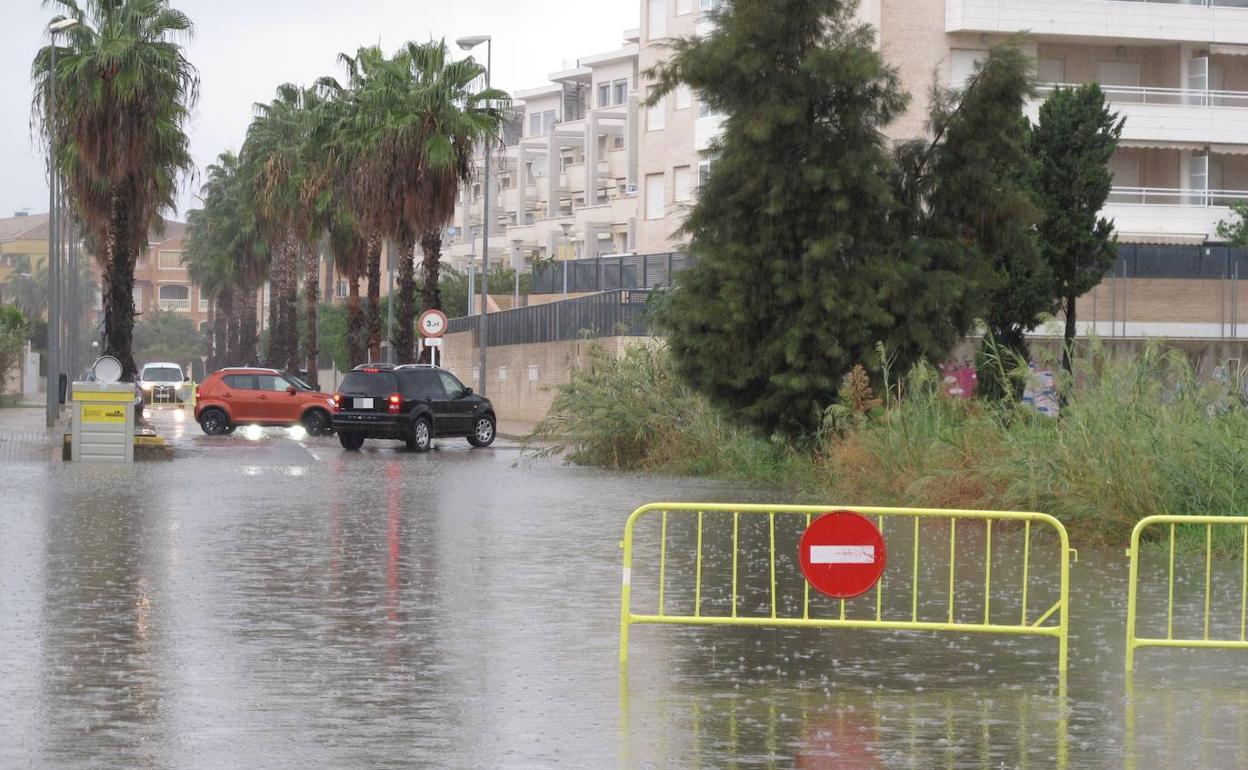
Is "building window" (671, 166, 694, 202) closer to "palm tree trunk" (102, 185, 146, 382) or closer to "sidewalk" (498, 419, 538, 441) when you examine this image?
"sidewalk" (498, 419, 538, 441)

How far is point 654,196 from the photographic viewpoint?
229ft

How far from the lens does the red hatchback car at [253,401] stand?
4616cm

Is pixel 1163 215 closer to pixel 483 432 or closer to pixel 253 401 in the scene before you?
pixel 483 432

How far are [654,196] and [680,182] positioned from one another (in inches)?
109

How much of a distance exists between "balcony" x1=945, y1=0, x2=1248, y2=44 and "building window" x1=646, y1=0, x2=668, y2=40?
502 inches

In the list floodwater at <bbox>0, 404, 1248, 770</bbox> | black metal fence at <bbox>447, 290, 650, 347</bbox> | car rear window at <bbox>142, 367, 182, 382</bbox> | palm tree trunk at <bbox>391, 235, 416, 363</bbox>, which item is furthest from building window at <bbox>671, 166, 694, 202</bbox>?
floodwater at <bbox>0, 404, 1248, 770</bbox>

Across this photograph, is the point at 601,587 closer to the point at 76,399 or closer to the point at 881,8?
the point at 76,399

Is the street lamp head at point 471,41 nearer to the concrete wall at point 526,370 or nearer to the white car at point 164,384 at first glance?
the concrete wall at point 526,370

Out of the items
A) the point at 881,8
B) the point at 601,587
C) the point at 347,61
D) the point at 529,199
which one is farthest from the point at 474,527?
the point at 529,199

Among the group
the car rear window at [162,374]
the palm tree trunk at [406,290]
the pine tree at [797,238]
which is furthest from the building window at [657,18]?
the pine tree at [797,238]

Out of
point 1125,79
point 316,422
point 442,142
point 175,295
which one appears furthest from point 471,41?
point 175,295

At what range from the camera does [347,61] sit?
61.2 metres

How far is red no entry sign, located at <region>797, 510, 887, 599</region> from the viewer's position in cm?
1073

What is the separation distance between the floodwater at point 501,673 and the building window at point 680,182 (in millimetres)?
48507
